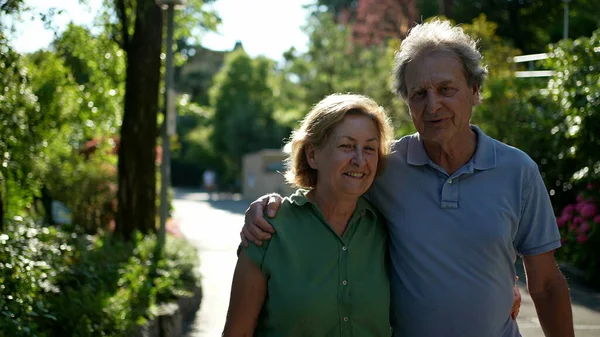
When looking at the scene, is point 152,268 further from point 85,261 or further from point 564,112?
point 564,112

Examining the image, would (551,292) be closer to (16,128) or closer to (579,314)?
(16,128)

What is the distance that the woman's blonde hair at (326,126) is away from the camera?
309 cm

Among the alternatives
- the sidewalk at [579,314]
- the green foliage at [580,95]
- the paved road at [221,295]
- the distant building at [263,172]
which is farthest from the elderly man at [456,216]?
the distant building at [263,172]

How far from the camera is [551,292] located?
10.4 ft

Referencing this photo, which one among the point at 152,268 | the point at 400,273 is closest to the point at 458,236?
the point at 400,273

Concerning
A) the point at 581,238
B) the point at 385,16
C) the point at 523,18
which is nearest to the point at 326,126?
the point at 581,238

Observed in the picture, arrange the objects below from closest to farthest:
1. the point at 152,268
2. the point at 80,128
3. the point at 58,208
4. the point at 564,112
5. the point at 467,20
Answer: the point at 152,268 < the point at 564,112 < the point at 80,128 < the point at 58,208 < the point at 467,20

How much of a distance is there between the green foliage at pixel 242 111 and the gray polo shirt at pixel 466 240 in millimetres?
52356

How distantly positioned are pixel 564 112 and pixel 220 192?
4922cm

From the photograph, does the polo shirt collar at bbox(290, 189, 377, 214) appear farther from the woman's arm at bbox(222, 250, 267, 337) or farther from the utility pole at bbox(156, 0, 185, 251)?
the utility pole at bbox(156, 0, 185, 251)

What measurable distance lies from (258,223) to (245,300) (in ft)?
0.93

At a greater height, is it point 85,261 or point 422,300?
point 422,300

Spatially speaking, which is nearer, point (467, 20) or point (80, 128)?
point (80, 128)

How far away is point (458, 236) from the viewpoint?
3.02 metres
